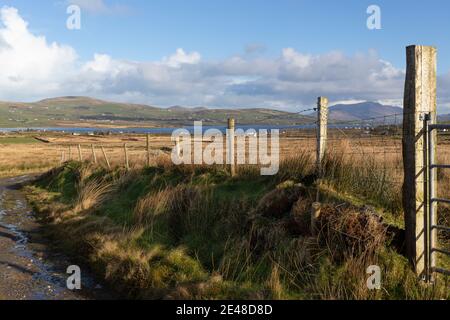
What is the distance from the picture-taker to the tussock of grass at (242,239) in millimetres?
7809

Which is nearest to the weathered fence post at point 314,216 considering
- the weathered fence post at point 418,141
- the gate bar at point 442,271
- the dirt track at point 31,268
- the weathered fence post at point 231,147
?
the weathered fence post at point 418,141

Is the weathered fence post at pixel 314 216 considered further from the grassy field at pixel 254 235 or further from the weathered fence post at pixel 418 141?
the weathered fence post at pixel 418 141

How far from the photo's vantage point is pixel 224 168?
49.7 feet

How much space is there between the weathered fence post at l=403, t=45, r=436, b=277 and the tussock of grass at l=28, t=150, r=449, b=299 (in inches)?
16.4

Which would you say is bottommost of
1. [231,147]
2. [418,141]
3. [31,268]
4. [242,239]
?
[31,268]

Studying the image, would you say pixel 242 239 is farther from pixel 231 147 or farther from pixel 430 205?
pixel 231 147

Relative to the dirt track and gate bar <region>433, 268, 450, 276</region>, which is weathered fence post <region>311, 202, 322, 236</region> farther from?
the dirt track

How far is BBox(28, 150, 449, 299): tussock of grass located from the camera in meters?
7.81

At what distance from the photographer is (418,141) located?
25.5ft

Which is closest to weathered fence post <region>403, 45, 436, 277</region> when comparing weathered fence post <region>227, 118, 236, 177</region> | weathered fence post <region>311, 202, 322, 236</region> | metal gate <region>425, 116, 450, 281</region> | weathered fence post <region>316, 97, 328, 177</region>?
metal gate <region>425, 116, 450, 281</region>

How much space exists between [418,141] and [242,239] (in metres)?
4.09

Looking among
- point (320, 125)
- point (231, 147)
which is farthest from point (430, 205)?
point (231, 147)

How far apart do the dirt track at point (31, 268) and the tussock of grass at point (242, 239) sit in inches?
21.5
